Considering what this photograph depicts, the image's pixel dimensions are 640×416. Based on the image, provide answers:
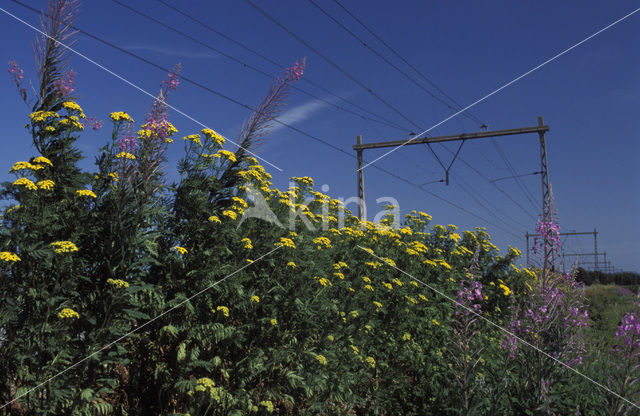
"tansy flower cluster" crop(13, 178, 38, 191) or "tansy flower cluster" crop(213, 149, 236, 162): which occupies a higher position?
"tansy flower cluster" crop(213, 149, 236, 162)

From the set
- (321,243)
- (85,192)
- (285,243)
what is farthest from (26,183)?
(321,243)

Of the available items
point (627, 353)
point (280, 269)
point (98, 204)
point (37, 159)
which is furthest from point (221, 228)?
point (627, 353)

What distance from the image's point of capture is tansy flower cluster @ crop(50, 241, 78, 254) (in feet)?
11.4

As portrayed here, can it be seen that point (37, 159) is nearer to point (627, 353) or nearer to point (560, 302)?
point (560, 302)

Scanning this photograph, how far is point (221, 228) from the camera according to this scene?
4461 millimetres

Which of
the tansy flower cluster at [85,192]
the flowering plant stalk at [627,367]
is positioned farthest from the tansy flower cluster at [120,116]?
the flowering plant stalk at [627,367]

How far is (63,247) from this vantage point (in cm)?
349

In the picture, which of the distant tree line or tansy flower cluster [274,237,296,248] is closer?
tansy flower cluster [274,237,296,248]

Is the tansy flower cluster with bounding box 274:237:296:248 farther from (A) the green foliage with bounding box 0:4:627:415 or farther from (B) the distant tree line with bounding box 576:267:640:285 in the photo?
(B) the distant tree line with bounding box 576:267:640:285

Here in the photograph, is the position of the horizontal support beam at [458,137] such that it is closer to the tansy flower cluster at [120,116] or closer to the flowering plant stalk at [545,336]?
the flowering plant stalk at [545,336]

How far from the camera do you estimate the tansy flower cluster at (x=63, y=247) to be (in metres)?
3.47

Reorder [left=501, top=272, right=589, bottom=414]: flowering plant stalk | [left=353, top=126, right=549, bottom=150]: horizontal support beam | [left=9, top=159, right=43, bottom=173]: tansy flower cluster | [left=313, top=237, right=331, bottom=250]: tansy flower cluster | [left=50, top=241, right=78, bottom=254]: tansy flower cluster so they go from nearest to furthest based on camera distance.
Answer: [left=50, top=241, right=78, bottom=254]: tansy flower cluster
[left=9, top=159, right=43, bottom=173]: tansy flower cluster
[left=501, top=272, right=589, bottom=414]: flowering plant stalk
[left=313, top=237, right=331, bottom=250]: tansy flower cluster
[left=353, top=126, right=549, bottom=150]: horizontal support beam

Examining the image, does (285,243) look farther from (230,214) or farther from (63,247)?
(63,247)

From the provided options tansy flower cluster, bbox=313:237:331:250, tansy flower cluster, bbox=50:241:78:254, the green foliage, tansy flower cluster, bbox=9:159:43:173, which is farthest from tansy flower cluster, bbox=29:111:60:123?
tansy flower cluster, bbox=313:237:331:250
